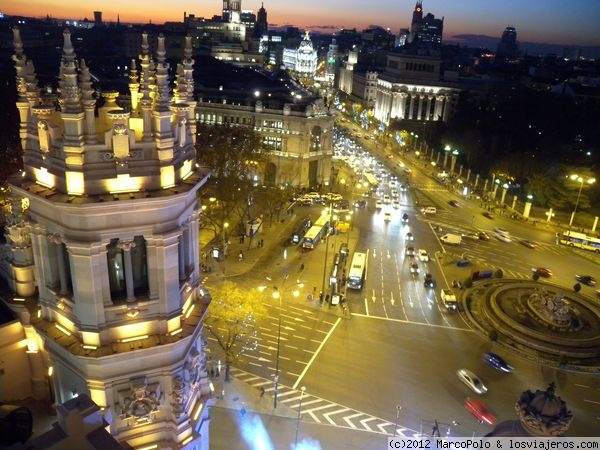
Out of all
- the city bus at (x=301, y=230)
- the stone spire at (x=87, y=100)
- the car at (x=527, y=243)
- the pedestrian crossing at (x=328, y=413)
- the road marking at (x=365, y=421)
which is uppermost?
the stone spire at (x=87, y=100)

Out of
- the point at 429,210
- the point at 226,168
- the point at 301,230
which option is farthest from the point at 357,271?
the point at 429,210

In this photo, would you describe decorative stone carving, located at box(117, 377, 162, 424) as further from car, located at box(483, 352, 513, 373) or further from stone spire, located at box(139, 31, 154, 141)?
car, located at box(483, 352, 513, 373)

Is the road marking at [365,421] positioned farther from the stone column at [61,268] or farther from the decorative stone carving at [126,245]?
the decorative stone carving at [126,245]

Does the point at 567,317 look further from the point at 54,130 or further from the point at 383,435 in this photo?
the point at 54,130

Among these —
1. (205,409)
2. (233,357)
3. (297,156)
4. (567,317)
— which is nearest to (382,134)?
(297,156)

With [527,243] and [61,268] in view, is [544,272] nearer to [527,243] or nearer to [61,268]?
[527,243]

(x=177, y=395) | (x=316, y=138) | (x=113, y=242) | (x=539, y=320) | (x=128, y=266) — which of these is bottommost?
(x=539, y=320)

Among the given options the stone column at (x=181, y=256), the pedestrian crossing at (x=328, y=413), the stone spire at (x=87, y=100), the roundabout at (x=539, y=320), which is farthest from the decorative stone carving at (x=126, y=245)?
the roundabout at (x=539, y=320)
